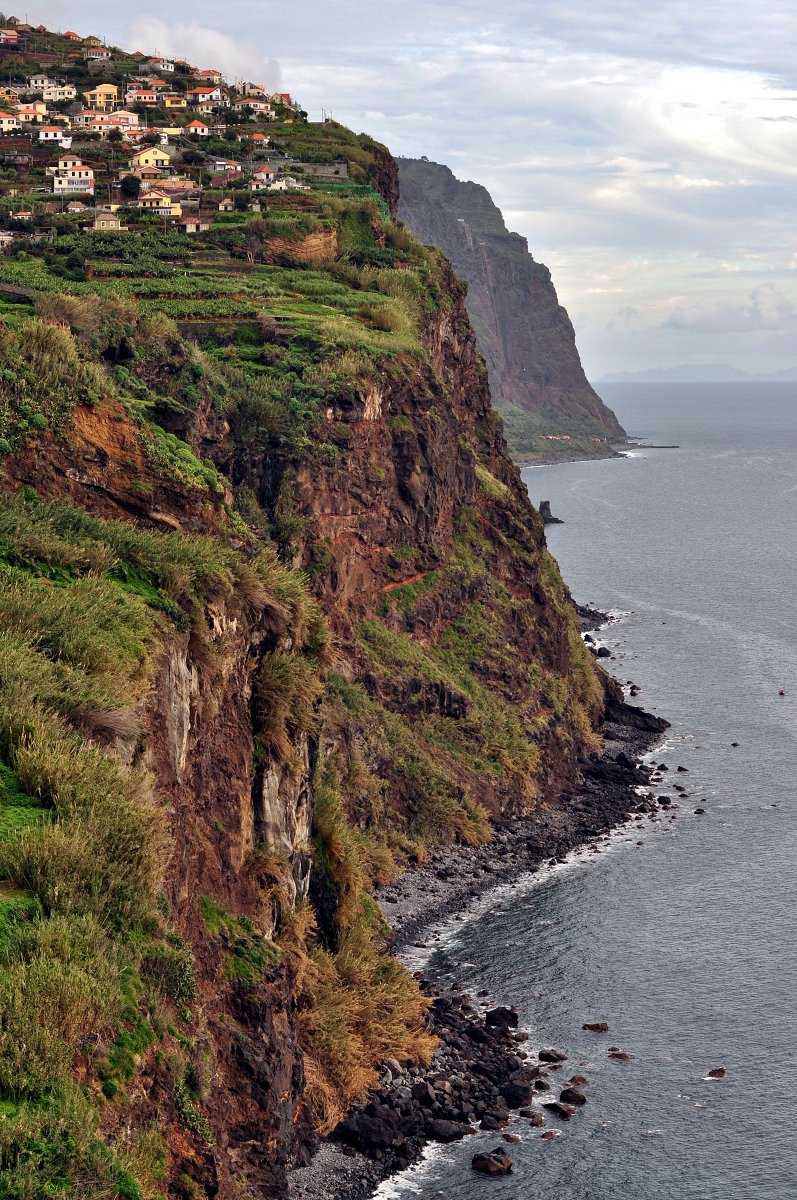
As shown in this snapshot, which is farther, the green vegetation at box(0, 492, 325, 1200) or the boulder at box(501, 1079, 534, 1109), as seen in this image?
the boulder at box(501, 1079, 534, 1109)

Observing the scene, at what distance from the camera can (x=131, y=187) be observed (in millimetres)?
109750

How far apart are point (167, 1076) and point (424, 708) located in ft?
187

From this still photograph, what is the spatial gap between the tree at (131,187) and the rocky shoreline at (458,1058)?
188 ft

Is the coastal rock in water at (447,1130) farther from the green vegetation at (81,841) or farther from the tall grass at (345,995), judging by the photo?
the green vegetation at (81,841)

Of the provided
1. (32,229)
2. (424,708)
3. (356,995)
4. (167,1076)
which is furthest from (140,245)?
(167,1076)

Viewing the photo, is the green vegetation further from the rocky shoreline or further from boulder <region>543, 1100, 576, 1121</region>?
boulder <region>543, 1100, 576, 1121</region>

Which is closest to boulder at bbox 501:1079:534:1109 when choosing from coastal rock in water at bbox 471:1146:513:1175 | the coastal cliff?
the coastal cliff

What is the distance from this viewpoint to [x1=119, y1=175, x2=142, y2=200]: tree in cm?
10981

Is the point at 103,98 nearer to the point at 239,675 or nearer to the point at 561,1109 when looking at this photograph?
the point at 239,675

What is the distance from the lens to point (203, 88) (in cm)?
14500

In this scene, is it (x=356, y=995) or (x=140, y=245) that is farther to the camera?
(x=140, y=245)

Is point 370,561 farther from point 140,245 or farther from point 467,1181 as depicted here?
point 467,1181

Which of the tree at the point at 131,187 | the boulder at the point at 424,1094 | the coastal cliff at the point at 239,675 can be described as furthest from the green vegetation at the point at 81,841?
the tree at the point at 131,187

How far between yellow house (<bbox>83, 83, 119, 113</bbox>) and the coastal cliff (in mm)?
34833
